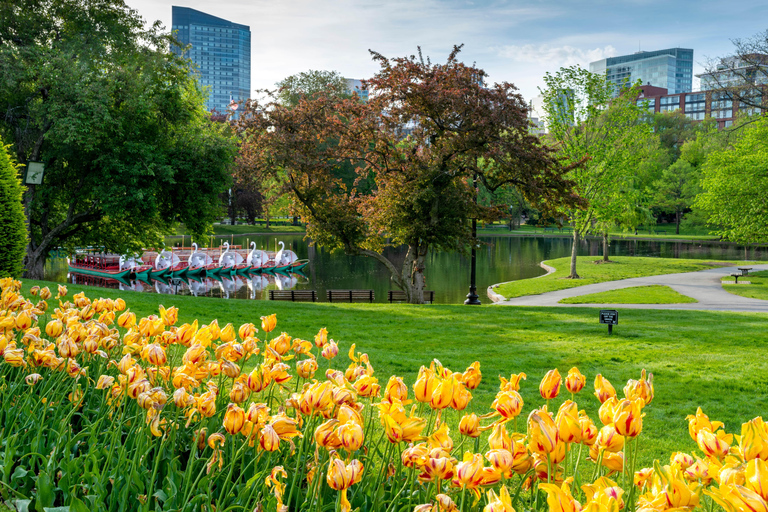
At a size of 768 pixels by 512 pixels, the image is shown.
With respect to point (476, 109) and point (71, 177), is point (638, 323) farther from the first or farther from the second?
point (71, 177)

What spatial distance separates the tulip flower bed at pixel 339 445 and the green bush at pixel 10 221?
583cm

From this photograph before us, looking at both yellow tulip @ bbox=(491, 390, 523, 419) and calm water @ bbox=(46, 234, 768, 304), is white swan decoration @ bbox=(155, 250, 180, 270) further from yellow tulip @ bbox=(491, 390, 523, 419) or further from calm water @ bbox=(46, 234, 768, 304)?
yellow tulip @ bbox=(491, 390, 523, 419)

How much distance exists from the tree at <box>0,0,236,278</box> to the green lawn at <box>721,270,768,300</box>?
19.4 m

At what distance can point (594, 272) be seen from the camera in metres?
31.1

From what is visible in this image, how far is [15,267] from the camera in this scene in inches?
363

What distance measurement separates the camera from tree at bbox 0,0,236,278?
16.8 meters

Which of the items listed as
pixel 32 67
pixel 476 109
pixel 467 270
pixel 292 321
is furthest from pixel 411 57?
pixel 467 270

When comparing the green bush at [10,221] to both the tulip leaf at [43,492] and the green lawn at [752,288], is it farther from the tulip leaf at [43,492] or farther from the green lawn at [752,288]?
the green lawn at [752,288]

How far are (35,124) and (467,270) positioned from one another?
25163 millimetres

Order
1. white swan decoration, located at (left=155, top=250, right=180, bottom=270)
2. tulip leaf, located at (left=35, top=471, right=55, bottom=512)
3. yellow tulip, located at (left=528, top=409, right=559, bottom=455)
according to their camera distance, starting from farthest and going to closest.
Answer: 1. white swan decoration, located at (left=155, top=250, right=180, bottom=270)
2. tulip leaf, located at (left=35, top=471, right=55, bottom=512)
3. yellow tulip, located at (left=528, top=409, right=559, bottom=455)

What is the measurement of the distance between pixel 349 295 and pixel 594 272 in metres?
15.0

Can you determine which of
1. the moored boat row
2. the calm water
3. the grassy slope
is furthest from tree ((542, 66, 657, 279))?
the moored boat row

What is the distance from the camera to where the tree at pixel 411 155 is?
15.6m

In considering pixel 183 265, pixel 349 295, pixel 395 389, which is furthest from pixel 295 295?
pixel 395 389
